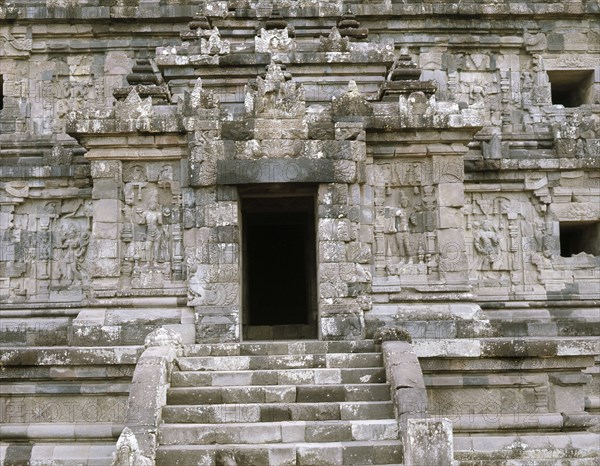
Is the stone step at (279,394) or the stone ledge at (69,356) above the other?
the stone ledge at (69,356)

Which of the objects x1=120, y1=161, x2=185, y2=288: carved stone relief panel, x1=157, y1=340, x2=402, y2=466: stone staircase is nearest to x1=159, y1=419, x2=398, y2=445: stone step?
x1=157, y1=340, x2=402, y2=466: stone staircase

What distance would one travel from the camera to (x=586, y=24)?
15.5 metres

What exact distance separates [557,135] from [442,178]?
12.0ft

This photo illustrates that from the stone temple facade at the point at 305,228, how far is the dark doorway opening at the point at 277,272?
0.11 metres

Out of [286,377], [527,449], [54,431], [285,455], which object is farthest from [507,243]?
[54,431]

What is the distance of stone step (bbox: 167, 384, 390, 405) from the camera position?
31.8 ft

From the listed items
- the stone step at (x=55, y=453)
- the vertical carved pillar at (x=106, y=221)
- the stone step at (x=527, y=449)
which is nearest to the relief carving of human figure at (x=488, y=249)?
the stone step at (x=527, y=449)

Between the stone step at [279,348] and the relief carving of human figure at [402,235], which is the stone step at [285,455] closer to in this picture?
the stone step at [279,348]

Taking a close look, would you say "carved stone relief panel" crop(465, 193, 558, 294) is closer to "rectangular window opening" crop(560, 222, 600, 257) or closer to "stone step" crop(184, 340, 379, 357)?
"rectangular window opening" crop(560, 222, 600, 257)

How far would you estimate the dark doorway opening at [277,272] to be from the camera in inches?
611

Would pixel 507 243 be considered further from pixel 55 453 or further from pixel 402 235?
pixel 55 453

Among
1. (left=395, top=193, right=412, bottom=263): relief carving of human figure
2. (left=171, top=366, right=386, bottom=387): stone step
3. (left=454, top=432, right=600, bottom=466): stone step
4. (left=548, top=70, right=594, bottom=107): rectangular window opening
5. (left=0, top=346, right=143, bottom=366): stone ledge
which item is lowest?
(left=454, top=432, right=600, bottom=466): stone step

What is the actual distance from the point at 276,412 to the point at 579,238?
8.04 meters

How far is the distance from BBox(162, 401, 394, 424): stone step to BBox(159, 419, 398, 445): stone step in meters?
0.23
